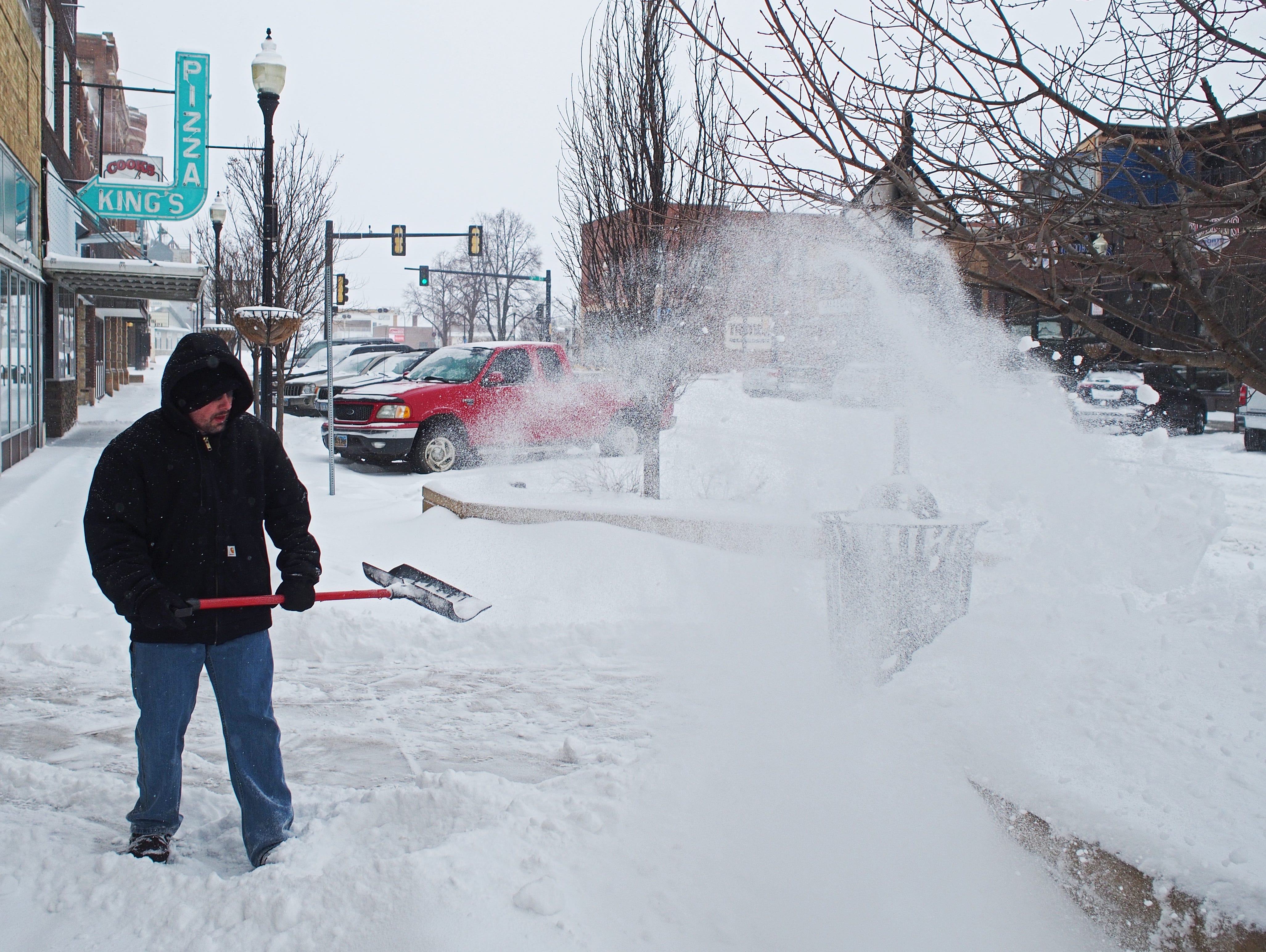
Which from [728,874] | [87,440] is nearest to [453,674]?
[728,874]

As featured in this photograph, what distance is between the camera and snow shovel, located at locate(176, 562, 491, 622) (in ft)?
9.37

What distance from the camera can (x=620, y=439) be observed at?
1277 cm

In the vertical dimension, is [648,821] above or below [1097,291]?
below

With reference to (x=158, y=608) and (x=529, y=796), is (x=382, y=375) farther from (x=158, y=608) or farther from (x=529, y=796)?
(x=158, y=608)

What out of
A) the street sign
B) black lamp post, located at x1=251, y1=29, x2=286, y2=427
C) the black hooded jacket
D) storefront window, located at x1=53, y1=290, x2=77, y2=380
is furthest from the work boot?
the street sign

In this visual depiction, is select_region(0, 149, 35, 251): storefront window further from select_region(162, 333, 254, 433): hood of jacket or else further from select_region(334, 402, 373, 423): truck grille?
select_region(162, 333, 254, 433): hood of jacket

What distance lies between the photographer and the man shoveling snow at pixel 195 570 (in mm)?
2723

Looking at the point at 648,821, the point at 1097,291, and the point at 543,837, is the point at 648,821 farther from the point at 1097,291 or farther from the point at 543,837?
the point at 1097,291

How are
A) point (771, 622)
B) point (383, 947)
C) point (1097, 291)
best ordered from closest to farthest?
1. point (383, 947)
2. point (1097, 291)
3. point (771, 622)

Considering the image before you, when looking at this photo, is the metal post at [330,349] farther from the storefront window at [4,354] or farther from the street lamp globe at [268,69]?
the storefront window at [4,354]

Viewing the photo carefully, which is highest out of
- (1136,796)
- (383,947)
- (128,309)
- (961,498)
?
(128,309)

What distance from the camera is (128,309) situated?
2797cm

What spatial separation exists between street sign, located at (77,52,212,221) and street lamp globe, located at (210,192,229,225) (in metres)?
3.66

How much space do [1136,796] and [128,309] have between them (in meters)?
30.4
